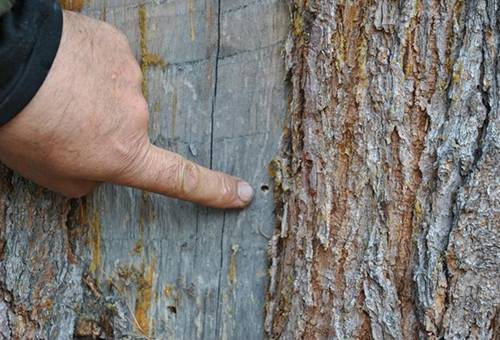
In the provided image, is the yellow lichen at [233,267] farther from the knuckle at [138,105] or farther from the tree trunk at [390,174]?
the knuckle at [138,105]

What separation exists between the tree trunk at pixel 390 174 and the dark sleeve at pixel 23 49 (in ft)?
1.66

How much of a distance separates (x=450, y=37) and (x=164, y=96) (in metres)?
0.67

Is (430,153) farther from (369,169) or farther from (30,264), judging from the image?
(30,264)

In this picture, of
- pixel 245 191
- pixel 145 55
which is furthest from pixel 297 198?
pixel 145 55

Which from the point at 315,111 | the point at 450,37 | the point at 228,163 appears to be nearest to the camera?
the point at 450,37

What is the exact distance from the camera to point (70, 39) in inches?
59.6

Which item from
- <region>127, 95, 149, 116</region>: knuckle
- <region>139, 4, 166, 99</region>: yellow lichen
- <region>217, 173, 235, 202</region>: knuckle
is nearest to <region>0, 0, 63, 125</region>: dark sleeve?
<region>127, 95, 149, 116</region>: knuckle

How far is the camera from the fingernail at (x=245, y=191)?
1.67 meters

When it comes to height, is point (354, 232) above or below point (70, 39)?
below

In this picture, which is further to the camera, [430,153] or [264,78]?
[264,78]

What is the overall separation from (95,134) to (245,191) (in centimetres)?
36

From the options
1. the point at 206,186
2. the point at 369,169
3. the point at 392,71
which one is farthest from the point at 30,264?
the point at 392,71

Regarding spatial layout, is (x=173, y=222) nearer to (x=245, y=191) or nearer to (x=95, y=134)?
(x=245, y=191)

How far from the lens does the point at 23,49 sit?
142 centimetres
